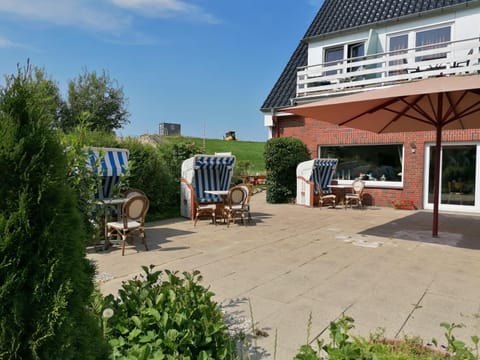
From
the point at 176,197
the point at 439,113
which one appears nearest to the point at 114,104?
the point at 176,197

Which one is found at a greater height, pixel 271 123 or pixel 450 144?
pixel 271 123

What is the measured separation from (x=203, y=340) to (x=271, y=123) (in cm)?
1382

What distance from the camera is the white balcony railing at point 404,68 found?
36.6ft

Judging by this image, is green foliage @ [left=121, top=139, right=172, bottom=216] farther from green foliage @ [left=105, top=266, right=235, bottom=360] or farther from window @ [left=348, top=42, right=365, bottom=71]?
window @ [left=348, top=42, right=365, bottom=71]

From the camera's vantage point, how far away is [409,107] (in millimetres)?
7492

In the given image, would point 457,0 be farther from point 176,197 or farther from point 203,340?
Result: point 203,340

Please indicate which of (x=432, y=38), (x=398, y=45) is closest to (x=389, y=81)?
(x=398, y=45)

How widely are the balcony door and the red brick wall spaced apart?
0.94 ft

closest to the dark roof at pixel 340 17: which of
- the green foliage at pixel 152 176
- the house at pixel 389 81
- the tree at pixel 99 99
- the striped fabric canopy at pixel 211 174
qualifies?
the house at pixel 389 81

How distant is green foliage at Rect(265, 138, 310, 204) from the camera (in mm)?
13508

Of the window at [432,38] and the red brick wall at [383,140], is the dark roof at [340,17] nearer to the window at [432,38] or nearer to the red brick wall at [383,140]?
the window at [432,38]

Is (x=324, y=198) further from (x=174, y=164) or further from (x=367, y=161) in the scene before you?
(x=174, y=164)

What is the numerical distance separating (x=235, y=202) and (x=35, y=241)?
750 centimetres

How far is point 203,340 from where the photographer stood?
2459 millimetres
